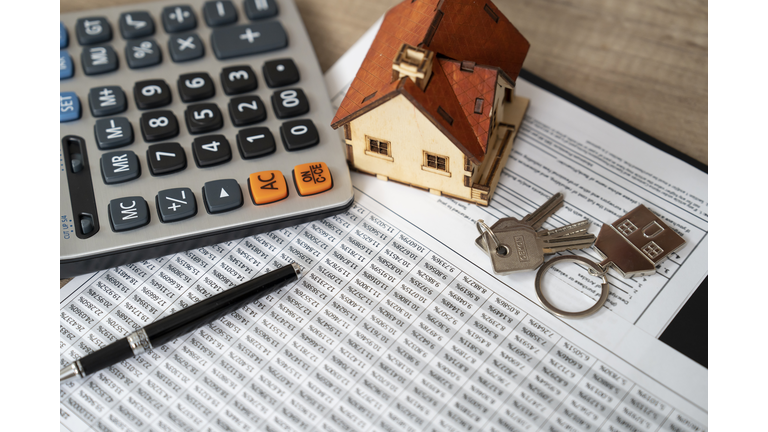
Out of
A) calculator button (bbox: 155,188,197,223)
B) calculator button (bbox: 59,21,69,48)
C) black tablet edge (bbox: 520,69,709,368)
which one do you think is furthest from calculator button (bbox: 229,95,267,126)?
black tablet edge (bbox: 520,69,709,368)

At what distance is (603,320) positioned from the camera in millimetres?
534

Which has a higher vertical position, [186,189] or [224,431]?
[186,189]

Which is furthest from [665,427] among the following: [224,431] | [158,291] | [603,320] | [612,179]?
[158,291]

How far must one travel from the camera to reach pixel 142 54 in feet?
2.20

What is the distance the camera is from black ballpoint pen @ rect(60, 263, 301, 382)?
50cm

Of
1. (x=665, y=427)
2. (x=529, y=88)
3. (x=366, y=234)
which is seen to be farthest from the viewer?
(x=529, y=88)

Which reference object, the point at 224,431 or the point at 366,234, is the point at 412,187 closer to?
the point at 366,234

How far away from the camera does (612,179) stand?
0.63 meters

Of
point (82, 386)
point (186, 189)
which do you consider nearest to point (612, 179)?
point (186, 189)

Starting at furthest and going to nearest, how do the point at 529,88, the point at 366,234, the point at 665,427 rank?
the point at 529,88
the point at 366,234
the point at 665,427

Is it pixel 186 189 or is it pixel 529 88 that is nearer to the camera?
pixel 186 189

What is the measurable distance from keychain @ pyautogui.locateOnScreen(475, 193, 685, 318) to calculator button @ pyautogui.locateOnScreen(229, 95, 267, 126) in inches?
10.9

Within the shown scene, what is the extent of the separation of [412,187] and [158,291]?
293 millimetres

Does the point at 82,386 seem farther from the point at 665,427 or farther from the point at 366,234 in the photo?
the point at 665,427
